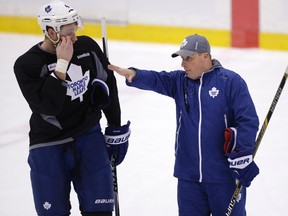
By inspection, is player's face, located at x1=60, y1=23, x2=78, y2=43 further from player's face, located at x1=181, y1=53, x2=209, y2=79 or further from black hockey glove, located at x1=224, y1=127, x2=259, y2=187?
black hockey glove, located at x1=224, y1=127, x2=259, y2=187

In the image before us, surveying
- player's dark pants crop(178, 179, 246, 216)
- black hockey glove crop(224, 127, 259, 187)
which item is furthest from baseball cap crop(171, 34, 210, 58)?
player's dark pants crop(178, 179, 246, 216)

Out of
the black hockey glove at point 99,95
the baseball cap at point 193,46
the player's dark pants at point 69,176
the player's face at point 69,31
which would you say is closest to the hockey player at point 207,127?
the baseball cap at point 193,46

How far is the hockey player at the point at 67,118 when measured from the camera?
11.2 feet

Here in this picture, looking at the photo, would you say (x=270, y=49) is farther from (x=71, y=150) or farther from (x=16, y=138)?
(x=71, y=150)

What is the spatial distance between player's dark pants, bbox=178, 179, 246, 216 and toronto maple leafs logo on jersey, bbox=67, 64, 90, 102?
0.61m

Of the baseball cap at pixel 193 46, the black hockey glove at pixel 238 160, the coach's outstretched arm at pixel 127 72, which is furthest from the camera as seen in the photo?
the coach's outstretched arm at pixel 127 72

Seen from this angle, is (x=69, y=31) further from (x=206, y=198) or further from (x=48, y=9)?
(x=206, y=198)

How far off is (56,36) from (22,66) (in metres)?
0.20

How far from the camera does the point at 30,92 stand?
134 inches

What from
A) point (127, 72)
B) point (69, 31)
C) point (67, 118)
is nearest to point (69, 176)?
point (67, 118)

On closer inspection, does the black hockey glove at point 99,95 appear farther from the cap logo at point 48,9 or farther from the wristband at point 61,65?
the cap logo at point 48,9

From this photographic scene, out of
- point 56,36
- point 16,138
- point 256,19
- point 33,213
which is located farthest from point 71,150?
point 256,19

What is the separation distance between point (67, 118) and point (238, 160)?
78cm

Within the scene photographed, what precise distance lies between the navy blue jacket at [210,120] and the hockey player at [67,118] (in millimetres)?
358
